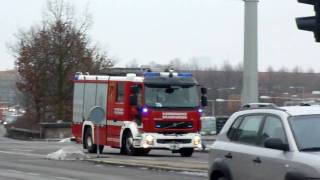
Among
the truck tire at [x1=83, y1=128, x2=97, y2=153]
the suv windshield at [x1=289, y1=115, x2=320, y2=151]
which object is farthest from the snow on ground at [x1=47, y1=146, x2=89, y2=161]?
the suv windshield at [x1=289, y1=115, x2=320, y2=151]

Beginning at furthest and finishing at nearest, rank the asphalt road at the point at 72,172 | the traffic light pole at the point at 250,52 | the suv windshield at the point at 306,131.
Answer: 1. the traffic light pole at the point at 250,52
2. the asphalt road at the point at 72,172
3. the suv windshield at the point at 306,131

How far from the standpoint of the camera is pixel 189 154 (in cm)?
2781

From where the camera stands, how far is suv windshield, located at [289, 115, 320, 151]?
9680 millimetres

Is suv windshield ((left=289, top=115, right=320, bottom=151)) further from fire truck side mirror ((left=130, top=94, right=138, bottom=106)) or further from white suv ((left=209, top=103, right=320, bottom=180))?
fire truck side mirror ((left=130, top=94, right=138, bottom=106))

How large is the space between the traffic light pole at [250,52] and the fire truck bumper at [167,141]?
240 inches

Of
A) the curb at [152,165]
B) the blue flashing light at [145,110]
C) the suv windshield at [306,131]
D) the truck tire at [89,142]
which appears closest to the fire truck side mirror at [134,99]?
the blue flashing light at [145,110]

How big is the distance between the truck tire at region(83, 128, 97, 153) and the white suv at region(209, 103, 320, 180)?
58.9 feet

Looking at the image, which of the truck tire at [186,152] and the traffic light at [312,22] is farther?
the truck tire at [186,152]

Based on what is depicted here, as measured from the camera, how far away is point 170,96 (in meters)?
26.8

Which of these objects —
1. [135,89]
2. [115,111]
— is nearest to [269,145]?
[135,89]

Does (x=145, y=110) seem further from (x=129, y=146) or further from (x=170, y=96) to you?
(x=129, y=146)

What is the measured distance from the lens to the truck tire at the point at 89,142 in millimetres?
29566

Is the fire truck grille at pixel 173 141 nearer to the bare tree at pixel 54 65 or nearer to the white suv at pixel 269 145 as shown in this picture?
the white suv at pixel 269 145

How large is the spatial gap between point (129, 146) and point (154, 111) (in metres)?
1.68
